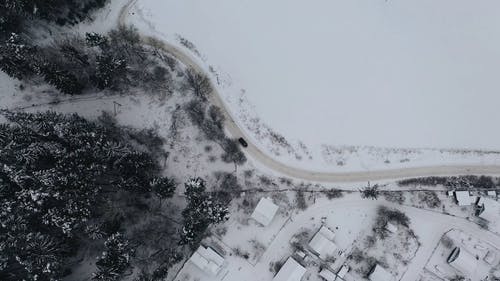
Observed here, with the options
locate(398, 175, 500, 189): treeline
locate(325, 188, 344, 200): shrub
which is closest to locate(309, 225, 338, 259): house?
locate(325, 188, 344, 200): shrub

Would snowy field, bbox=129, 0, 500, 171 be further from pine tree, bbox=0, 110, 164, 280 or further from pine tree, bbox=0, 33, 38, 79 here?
pine tree, bbox=0, 110, 164, 280

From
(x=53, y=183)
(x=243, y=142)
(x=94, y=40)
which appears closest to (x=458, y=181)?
(x=243, y=142)

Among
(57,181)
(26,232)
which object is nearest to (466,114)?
(57,181)

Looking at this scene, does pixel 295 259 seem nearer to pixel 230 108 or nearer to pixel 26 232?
pixel 230 108

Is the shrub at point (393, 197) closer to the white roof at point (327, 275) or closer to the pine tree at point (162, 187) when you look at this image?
the white roof at point (327, 275)

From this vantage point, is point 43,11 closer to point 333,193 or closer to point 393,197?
point 333,193

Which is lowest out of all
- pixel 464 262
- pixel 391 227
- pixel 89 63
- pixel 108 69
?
pixel 89 63

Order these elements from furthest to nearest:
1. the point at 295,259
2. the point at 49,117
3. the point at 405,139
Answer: the point at 405,139
the point at 295,259
the point at 49,117
